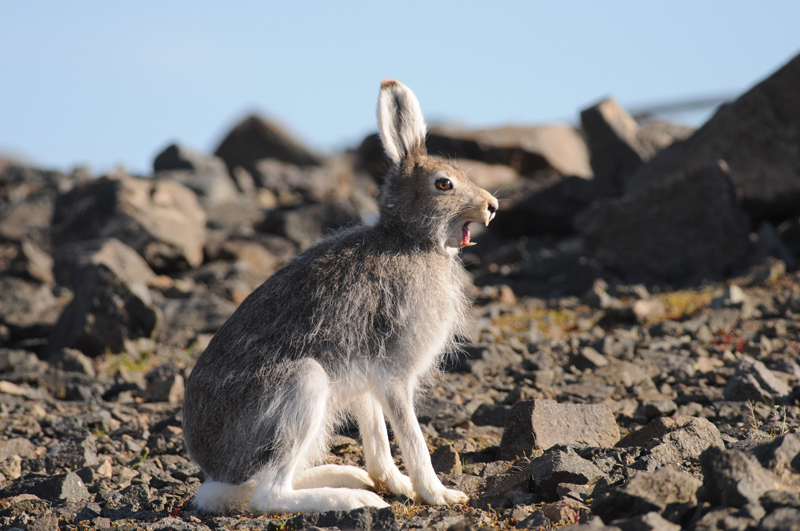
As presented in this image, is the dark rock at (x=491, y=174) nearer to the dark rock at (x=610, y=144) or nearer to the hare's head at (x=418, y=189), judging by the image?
the dark rock at (x=610, y=144)

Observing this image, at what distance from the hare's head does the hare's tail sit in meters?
2.34

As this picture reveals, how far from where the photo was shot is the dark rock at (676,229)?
13.2m

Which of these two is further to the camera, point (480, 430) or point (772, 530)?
point (480, 430)

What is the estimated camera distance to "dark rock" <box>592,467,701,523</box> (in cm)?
443

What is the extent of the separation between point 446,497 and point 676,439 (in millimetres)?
1772

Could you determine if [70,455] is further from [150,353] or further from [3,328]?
[3,328]

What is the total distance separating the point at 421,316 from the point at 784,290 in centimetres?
782

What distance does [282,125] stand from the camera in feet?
89.0

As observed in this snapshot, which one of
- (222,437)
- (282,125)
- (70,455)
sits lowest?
(70,455)

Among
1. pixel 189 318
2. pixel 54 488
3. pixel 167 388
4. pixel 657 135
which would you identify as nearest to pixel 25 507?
pixel 54 488

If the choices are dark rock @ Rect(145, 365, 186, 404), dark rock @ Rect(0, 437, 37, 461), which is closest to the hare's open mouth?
dark rock @ Rect(145, 365, 186, 404)

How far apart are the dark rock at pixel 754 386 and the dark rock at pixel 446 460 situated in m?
2.92

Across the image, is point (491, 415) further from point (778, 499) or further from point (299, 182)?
point (299, 182)

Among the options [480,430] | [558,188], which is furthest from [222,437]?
[558,188]
